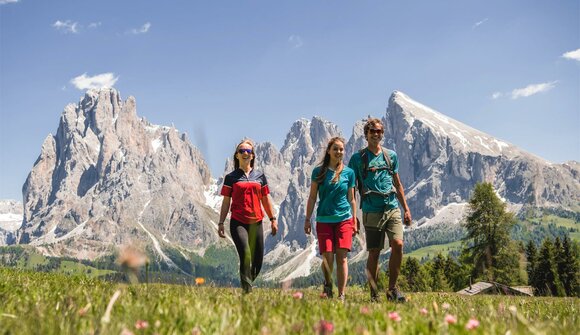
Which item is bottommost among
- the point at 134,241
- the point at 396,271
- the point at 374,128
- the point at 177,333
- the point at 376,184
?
the point at 396,271

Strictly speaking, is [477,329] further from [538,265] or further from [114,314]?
[538,265]

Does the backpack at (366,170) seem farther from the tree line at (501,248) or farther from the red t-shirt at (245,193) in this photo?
the tree line at (501,248)

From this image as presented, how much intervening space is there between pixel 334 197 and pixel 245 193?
2.02m

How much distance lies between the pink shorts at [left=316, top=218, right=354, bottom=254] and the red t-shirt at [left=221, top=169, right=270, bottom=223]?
1.44 meters

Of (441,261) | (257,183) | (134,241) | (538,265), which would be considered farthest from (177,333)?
(441,261)

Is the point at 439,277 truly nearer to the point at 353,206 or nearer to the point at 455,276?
the point at 455,276

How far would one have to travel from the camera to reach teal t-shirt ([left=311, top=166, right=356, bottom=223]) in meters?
10.1

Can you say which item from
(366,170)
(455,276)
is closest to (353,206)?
(366,170)

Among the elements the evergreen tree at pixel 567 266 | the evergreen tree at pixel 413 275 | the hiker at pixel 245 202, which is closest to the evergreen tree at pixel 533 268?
the evergreen tree at pixel 567 266

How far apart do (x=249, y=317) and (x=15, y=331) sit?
1.50 meters

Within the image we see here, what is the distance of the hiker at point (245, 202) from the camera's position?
1000cm

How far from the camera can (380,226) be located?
9.84 metres

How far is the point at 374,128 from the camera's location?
10125 mm

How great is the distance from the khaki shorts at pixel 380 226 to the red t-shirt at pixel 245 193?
2420 millimetres
